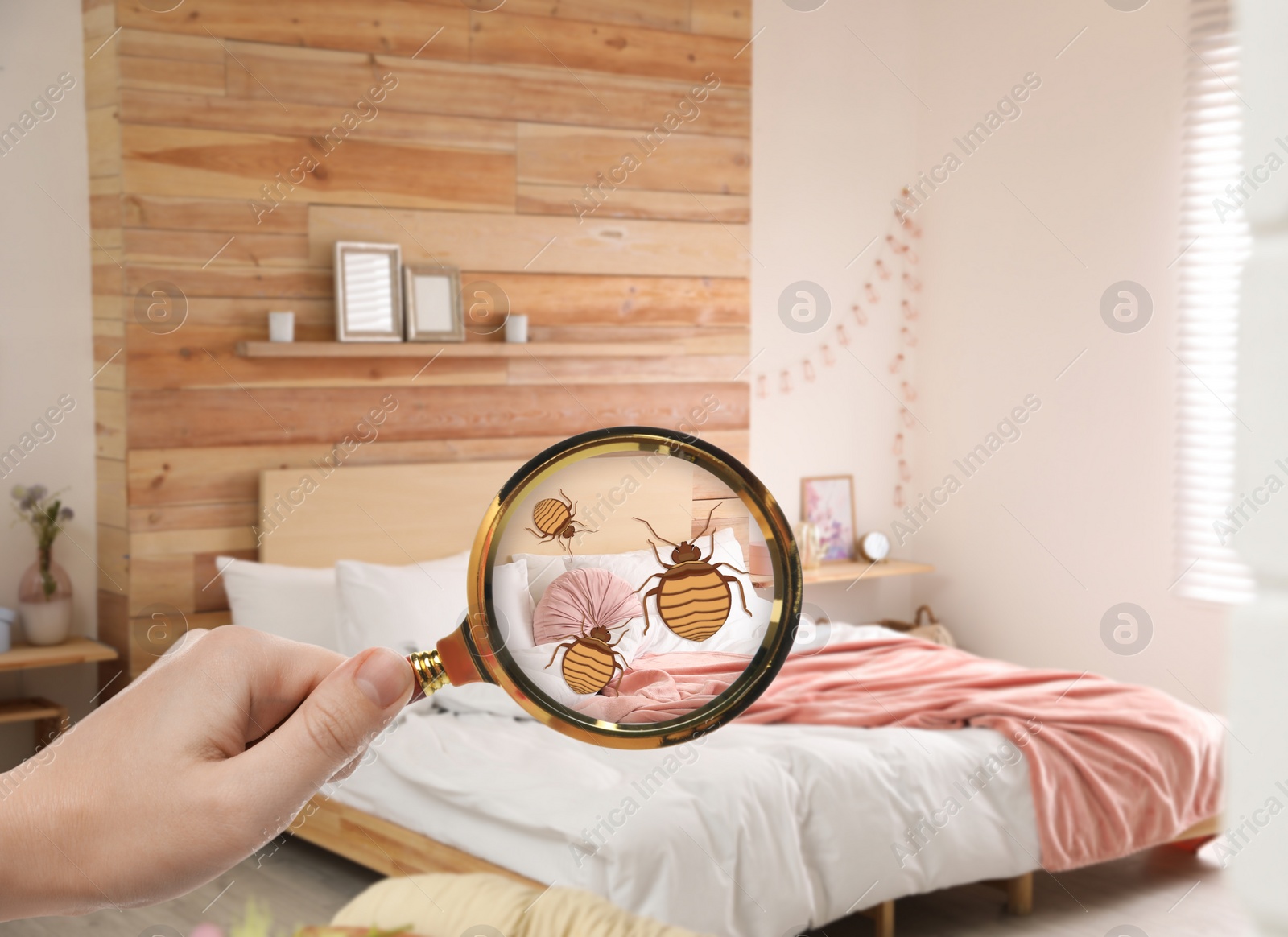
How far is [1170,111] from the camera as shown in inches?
167

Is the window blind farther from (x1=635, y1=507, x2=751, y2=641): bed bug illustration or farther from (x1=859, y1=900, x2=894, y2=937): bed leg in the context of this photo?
(x1=635, y1=507, x2=751, y2=641): bed bug illustration

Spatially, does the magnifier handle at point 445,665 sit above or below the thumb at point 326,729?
above

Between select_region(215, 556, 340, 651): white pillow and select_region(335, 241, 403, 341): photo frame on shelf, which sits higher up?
select_region(335, 241, 403, 341): photo frame on shelf

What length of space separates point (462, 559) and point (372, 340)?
75cm

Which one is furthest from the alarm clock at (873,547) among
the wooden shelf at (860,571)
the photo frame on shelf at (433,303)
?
the photo frame on shelf at (433,303)

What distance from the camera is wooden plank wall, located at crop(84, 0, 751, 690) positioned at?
11.4 ft

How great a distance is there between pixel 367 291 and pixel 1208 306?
2.87 m

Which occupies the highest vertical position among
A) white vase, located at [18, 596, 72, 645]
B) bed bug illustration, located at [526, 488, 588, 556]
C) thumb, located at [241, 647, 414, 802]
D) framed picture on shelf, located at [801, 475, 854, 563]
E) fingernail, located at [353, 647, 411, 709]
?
bed bug illustration, located at [526, 488, 588, 556]

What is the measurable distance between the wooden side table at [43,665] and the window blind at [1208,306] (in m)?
3.55

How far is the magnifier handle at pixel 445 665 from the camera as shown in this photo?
2.48 feet

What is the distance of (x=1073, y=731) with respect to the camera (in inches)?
119

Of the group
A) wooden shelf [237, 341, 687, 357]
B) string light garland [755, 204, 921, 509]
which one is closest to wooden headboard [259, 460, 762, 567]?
wooden shelf [237, 341, 687, 357]

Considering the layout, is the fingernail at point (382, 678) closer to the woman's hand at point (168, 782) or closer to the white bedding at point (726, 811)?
the woman's hand at point (168, 782)

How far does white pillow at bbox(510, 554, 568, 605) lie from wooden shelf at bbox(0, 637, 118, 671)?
292cm
